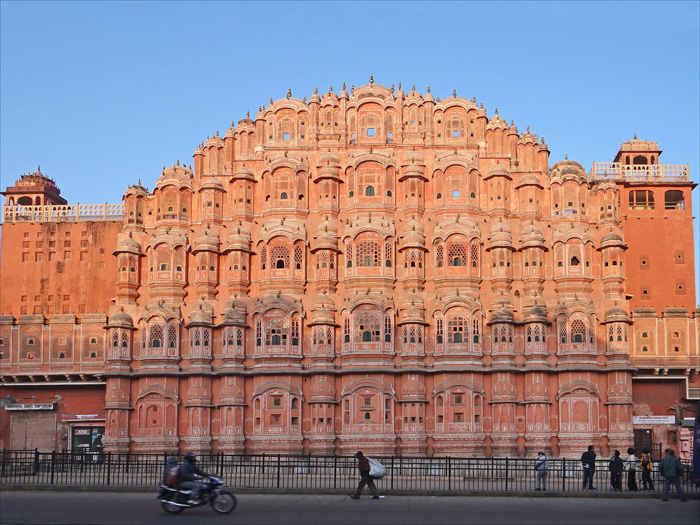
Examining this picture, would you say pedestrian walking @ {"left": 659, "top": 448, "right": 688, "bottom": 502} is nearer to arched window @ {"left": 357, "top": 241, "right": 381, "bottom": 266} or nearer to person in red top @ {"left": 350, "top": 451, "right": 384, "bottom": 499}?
person in red top @ {"left": 350, "top": 451, "right": 384, "bottom": 499}

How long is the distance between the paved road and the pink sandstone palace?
20.0 metres

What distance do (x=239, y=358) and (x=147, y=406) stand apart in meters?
5.75

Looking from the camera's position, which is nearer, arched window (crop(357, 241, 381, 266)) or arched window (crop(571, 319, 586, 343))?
arched window (crop(571, 319, 586, 343))

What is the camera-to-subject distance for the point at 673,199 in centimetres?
6116

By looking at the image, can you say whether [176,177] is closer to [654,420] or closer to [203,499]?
[654,420]

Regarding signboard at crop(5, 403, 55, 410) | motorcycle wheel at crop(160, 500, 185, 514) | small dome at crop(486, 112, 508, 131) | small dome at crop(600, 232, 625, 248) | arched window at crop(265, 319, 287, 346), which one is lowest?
motorcycle wheel at crop(160, 500, 185, 514)

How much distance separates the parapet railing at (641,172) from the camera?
60.1m

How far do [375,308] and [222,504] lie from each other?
26.9 m

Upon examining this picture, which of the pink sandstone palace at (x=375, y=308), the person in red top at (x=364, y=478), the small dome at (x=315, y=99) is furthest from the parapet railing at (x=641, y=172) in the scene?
the person in red top at (x=364, y=478)

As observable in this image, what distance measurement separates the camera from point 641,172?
60469 millimetres

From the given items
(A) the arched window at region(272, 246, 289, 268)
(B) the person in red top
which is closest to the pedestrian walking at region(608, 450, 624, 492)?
(B) the person in red top

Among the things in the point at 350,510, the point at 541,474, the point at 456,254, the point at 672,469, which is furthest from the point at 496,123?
the point at 350,510

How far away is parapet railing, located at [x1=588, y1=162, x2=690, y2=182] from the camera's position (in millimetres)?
60062

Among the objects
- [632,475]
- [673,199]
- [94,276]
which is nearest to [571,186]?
[673,199]
